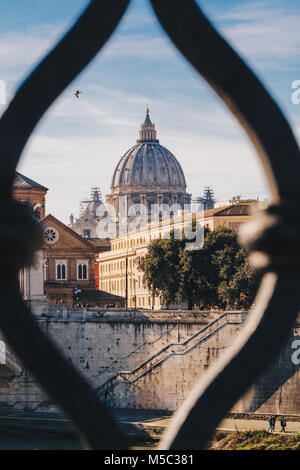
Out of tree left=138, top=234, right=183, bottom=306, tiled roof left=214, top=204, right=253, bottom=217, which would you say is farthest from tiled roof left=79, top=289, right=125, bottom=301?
tiled roof left=214, top=204, right=253, bottom=217

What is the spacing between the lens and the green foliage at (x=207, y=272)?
1432 inches

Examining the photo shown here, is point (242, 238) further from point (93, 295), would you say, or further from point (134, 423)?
point (93, 295)

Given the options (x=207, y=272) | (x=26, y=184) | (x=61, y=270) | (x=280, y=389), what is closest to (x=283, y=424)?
(x=280, y=389)

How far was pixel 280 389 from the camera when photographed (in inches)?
1039

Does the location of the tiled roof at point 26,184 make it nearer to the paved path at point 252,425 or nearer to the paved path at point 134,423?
the paved path at point 134,423

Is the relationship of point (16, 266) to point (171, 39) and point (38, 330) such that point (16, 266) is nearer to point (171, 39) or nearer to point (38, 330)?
point (38, 330)

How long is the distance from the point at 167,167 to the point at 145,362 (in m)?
96.3

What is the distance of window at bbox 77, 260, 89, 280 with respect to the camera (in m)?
47.0

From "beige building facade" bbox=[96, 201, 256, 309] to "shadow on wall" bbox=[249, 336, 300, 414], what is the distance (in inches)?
1028

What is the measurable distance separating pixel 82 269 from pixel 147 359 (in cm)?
1706

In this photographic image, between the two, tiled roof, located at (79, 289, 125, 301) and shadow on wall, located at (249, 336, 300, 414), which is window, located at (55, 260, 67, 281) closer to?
tiled roof, located at (79, 289, 125, 301)

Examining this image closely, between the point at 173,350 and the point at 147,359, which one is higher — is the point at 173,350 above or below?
above
